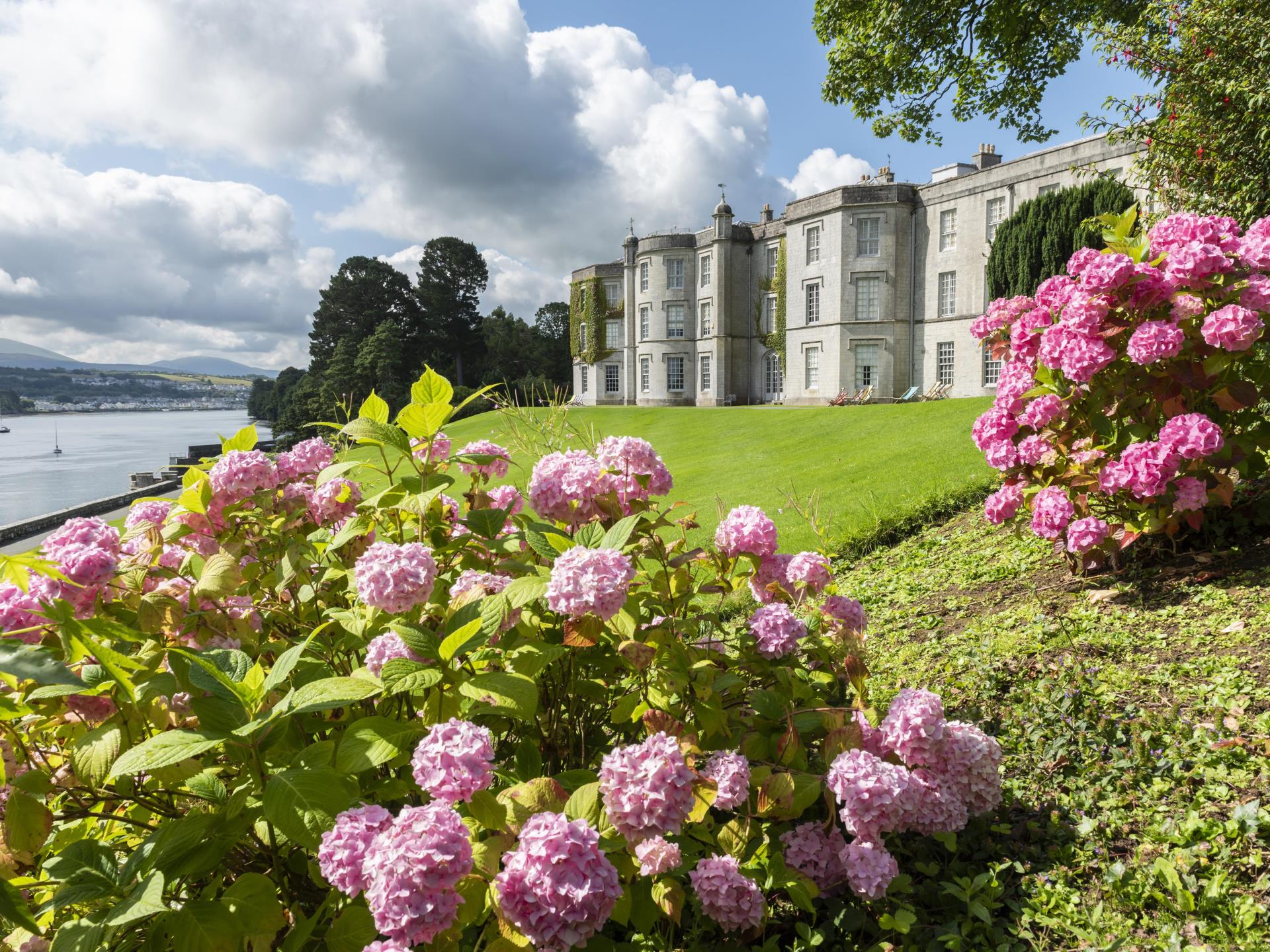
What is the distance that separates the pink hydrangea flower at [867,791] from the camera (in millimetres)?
1810

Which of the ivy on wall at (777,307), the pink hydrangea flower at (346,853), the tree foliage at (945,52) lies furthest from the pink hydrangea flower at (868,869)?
the ivy on wall at (777,307)

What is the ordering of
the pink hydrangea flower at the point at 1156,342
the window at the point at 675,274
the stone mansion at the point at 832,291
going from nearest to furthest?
the pink hydrangea flower at the point at 1156,342 < the stone mansion at the point at 832,291 < the window at the point at 675,274

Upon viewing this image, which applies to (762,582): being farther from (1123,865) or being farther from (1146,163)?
(1146,163)

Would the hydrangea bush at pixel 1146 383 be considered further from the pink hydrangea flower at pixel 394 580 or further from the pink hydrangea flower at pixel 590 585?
the pink hydrangea flower at pixel 394 580

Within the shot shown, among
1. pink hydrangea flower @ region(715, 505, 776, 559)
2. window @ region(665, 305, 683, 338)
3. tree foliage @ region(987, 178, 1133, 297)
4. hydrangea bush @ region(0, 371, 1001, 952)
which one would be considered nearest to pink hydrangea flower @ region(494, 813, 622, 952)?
hydrangea bush @ region(0, 371, 1001, 952)

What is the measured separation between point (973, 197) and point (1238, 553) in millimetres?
29212

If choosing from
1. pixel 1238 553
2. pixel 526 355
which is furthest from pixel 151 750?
pixel 526 355

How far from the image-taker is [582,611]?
1.69 meters

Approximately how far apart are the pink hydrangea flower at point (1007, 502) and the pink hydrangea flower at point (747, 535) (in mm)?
2524

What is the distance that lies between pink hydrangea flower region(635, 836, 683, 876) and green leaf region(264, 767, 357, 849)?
60 cm

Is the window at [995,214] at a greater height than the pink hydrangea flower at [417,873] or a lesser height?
greater

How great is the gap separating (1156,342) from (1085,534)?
100 cm

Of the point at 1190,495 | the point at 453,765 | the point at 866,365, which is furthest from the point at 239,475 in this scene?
the point at 866,365

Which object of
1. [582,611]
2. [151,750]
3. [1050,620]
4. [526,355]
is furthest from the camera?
[526,355]
